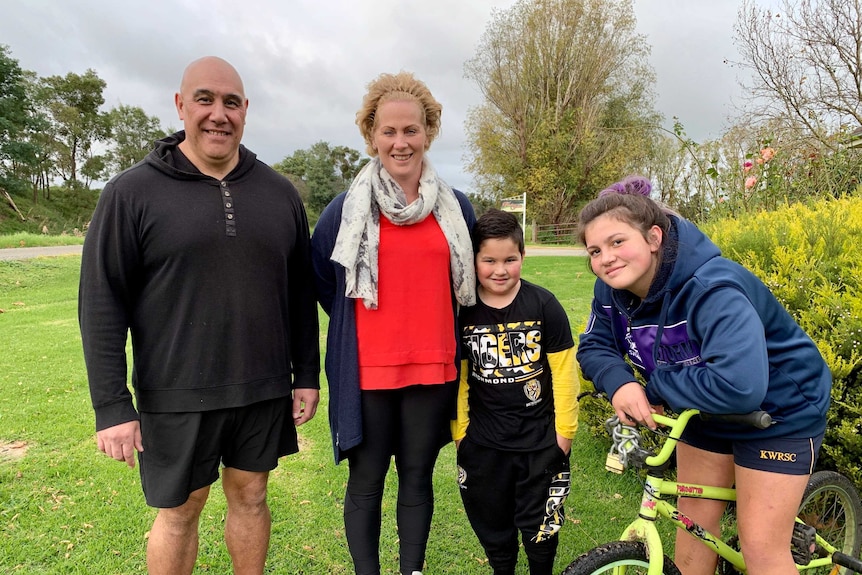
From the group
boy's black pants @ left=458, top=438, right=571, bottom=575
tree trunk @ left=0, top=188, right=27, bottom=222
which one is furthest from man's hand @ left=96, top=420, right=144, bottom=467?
tree trunk @ left=0, top=188, right=27, bottom=222

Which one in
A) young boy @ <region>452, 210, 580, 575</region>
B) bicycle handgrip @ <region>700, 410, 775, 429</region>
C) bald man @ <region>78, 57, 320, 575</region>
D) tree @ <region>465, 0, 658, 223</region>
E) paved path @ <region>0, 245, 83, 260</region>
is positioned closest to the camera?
bicycle handgrip @ <region>700, 410, 775, 429</region>

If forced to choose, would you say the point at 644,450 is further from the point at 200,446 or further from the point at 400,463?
the point at 200,446

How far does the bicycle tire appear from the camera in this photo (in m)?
1.59

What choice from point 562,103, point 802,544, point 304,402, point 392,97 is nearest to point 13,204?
point 562,103

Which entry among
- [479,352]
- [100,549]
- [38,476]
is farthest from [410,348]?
[38,476]

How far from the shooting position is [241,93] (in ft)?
6.63

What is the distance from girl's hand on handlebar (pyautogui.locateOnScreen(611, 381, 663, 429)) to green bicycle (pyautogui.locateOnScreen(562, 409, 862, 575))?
1.1 inches

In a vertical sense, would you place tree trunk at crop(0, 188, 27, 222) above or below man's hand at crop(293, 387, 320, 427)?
above

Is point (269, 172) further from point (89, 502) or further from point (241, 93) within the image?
point (89, 502)

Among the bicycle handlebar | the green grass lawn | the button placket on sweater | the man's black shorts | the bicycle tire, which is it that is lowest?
the green grass lawn

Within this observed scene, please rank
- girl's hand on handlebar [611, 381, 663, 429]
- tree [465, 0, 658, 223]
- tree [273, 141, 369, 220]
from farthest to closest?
tree [273, 141, 369, 220]
tree [465, 0, 658, 223]
girl's hand on handlebar [611, 381, 663, 429]

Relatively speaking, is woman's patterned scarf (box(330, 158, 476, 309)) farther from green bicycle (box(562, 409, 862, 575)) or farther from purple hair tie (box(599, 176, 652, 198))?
green bicycle (box(562, 409, 862, 575))

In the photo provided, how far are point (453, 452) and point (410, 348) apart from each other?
223 centimetres

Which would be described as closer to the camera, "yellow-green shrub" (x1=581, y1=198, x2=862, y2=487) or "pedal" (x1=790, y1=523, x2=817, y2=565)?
"pedal" (x1=790, y1=523, x2=817, y2=565)
